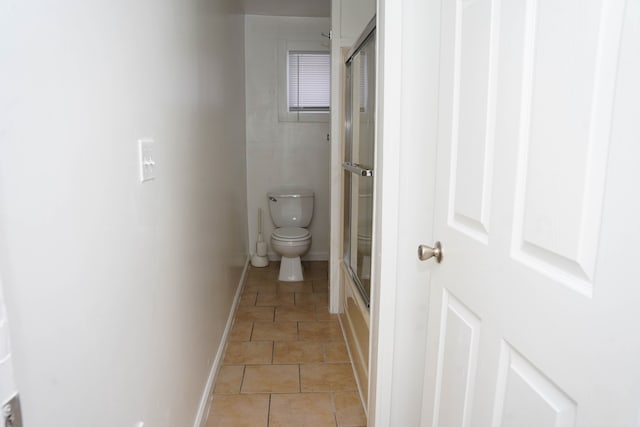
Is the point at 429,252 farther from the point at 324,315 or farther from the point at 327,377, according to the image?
the point at 324,315

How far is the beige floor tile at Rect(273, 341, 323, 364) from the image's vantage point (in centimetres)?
241

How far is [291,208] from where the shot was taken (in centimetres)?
404

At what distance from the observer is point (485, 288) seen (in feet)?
3.02

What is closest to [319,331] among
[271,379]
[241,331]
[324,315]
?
[324,315]

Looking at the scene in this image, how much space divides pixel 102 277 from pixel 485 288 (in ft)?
2.66

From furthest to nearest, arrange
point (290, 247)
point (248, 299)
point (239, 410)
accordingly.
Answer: point (290, 247) → point (248, 299) → point (239, 410)

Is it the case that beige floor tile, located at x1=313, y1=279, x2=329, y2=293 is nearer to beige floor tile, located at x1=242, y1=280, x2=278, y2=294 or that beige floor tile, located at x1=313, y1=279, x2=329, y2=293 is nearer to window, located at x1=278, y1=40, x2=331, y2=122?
beige floor tile, located at x1=242, y1=280, x2=278, y2=294

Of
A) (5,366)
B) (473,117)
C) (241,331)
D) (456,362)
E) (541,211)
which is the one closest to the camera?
(5,366)

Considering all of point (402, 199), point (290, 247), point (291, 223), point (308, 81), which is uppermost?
point (308, 81)

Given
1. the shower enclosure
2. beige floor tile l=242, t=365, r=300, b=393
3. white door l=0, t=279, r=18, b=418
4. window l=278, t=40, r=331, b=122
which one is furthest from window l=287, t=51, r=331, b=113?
white door l=0, t=279, r=18, b=418

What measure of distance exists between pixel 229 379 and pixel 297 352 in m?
0.46

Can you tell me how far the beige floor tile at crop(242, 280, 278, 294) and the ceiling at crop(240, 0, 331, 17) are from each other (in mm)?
2389

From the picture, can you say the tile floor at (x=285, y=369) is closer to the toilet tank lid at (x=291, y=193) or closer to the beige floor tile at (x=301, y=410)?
the beige floor tile at (x=301, y=410)

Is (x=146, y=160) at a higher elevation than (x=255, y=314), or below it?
higher
